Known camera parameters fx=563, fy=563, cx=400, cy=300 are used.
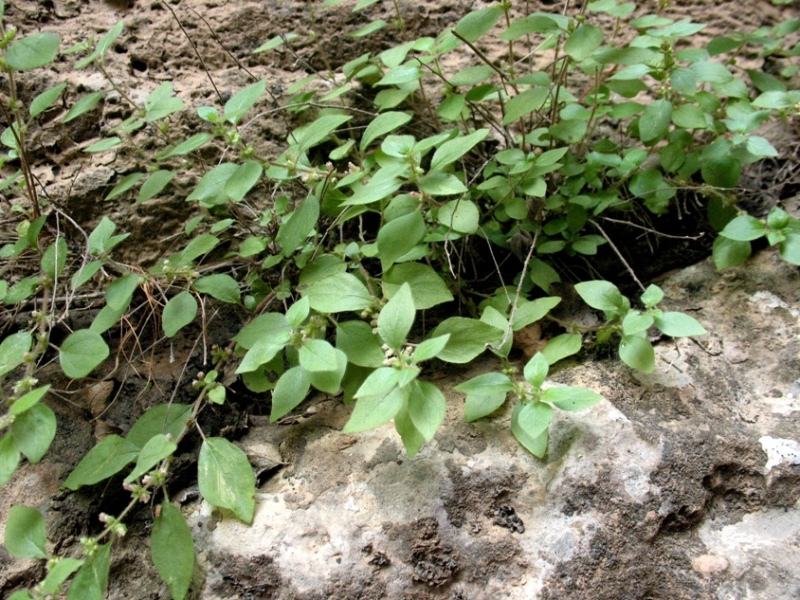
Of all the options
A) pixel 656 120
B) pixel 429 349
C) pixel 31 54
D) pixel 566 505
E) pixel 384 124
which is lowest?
pixel 566 505

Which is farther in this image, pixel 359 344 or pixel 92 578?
pixel 359 344

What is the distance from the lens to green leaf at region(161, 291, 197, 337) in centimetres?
135

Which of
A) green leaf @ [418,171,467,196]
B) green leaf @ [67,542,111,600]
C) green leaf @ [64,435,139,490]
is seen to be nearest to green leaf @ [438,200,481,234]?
green leaf @ [418,171,467,196]

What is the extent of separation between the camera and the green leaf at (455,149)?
4.08 ft

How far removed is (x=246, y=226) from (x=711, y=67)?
52.8 inches

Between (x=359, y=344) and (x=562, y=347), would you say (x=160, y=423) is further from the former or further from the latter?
(x=562, y=347)

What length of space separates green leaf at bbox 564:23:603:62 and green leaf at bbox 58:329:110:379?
4.22 ft

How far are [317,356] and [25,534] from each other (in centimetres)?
67

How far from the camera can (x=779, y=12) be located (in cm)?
220

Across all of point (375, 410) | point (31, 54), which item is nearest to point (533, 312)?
point (375, 410)

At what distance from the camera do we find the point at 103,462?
3.95 feet

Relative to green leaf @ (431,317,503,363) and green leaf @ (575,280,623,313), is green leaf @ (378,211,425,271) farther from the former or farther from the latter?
green leaf @ (575,280,623,313)

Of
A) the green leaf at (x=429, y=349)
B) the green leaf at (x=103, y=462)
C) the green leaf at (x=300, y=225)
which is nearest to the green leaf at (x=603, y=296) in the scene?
the green leaf at (x=429, y=349)

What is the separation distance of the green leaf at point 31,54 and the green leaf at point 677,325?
153cm
